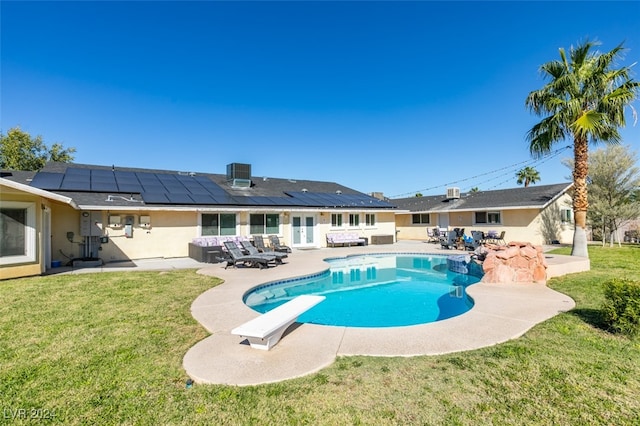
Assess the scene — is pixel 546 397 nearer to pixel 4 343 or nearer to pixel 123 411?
pixel 123 411

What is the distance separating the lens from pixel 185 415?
3.15 metres

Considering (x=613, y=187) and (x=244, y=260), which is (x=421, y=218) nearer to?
(x=613, y=187)

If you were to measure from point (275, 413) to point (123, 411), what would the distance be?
162 centimetres

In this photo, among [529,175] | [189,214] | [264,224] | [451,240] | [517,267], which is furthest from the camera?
[529,175]

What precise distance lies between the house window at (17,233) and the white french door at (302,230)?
498 inches

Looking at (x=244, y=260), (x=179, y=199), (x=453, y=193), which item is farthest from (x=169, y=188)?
(x=453, y=193)

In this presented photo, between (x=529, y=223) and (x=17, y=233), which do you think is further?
(x=529, y=223)

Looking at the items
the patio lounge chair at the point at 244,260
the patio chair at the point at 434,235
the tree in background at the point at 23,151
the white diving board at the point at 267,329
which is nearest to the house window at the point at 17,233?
the patio lounge chair at the point at 244,260

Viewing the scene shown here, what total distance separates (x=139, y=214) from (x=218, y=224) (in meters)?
3.91

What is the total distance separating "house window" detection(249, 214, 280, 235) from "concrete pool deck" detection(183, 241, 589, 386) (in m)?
10.3

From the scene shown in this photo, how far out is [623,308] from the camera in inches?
206

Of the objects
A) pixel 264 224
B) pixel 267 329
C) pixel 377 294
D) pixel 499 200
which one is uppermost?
pixel 499 200

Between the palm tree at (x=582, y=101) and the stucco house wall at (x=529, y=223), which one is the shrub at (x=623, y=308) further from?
the stucco house wall at (x=529, y=223)

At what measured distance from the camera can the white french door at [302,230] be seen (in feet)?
66.7
